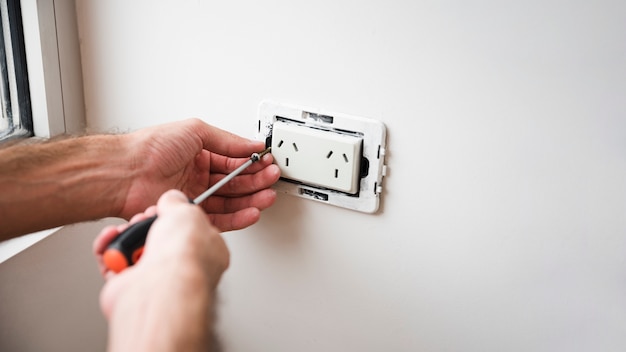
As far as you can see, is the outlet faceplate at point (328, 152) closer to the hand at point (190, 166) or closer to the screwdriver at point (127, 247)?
the hand at point (190, 166)

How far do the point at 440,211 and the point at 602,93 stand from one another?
186mm

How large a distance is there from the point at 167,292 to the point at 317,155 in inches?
10.7

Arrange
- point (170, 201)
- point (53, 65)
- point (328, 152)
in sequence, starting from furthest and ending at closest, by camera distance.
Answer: point (53, 65) → point (328, 152) → point (170, 201)

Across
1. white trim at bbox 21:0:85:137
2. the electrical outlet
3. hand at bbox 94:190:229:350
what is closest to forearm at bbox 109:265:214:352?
hand at bbox 94:190:229:350

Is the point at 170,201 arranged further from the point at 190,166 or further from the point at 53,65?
the point at 53,65

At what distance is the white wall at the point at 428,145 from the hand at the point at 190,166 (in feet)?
0.12

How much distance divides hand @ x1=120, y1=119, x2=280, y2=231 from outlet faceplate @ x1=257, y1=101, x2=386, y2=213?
25 millimetres

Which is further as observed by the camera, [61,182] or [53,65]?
[53,65]

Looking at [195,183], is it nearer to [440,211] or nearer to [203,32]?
[203,32]

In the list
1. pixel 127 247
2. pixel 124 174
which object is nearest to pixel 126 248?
pixel 127 247

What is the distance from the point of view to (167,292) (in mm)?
351

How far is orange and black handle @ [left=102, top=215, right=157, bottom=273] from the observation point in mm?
405

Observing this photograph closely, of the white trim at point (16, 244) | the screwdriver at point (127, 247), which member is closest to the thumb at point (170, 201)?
the screwdriver at point (127, 247)

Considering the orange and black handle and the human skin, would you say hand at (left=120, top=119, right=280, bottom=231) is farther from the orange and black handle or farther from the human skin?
the orange and black handle
